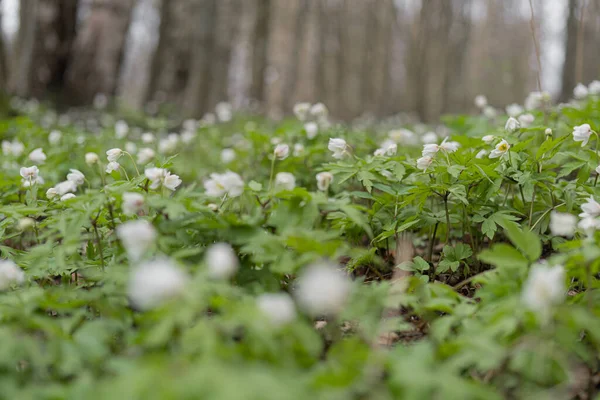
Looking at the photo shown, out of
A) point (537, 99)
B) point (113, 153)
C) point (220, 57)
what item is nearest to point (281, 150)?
point (113, 153)

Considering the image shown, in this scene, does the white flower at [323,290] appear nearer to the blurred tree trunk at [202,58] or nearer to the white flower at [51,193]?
the white flower at [51,193]

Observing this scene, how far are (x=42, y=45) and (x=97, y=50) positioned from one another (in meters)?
0.92

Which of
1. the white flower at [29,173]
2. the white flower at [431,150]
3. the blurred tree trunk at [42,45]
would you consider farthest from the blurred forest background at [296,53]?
the white flower at [29,173]

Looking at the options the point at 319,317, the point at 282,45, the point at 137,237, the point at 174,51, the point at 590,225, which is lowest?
the point at 282,45

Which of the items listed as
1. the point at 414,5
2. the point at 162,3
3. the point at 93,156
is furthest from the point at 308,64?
the point at 93,156

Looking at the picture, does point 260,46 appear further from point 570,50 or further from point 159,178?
point 159,178

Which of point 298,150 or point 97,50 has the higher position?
point 97,50

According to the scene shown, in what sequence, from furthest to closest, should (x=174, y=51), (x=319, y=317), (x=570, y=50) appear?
(x=174, y=51) → (x=570, y=50) → (x=319, y=317)

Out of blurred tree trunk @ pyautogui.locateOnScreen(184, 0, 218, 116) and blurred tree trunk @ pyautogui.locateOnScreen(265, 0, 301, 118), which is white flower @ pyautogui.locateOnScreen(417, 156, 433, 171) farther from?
blurred tree trunk @ pyautogui.locateOnScreen(265, 0, 301, 118)

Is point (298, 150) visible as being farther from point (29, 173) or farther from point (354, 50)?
point (354, 50)

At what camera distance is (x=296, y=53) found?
54.1 feet

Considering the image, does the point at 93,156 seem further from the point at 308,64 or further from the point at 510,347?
the point at 308,64

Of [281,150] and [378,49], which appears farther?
[378,49]

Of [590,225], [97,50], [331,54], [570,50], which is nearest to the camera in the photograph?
[590,225]
